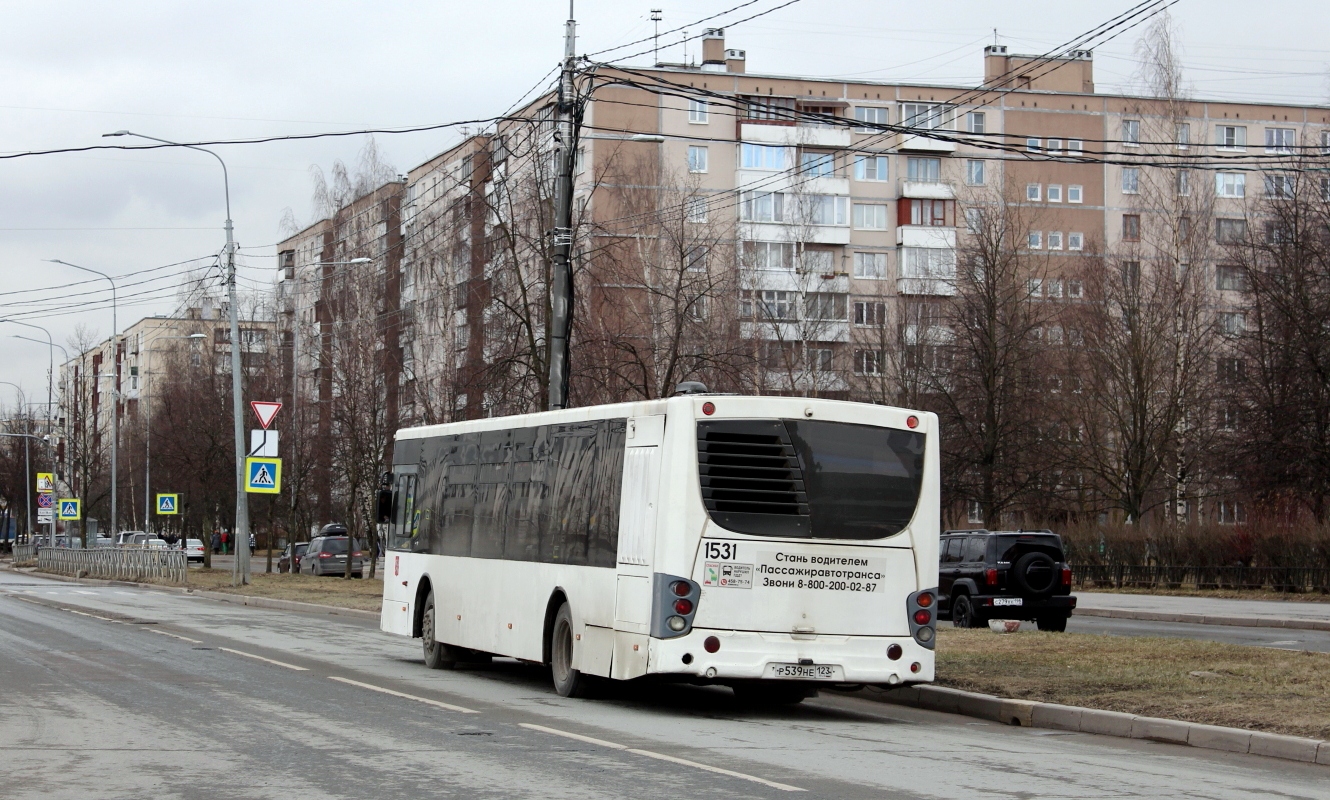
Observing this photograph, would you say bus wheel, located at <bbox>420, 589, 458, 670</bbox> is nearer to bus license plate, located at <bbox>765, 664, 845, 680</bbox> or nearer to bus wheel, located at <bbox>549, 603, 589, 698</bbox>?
bus wheel, located at <bbox>549, 603, 589, 698</bbox>

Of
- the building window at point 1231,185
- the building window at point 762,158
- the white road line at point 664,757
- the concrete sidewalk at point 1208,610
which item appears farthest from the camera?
the building window at point 1231,185

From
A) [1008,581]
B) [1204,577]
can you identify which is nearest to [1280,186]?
[1204,577]

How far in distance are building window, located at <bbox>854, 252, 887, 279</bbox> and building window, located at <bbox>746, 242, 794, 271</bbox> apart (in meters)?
9.48

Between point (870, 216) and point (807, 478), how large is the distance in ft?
214

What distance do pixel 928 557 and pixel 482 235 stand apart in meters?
30.2

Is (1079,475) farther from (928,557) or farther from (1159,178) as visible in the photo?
(928,557)

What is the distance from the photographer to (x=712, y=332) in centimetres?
5191

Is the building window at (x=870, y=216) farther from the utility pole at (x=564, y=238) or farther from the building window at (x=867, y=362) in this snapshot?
the utility pole at (x=564, y=238)

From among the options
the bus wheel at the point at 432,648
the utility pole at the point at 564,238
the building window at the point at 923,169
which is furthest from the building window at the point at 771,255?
the bus wheel at the point at 432,648

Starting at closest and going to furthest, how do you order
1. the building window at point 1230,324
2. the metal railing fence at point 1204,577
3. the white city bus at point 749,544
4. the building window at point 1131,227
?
the white city bus at point 749,544 → the metal railing fence at point 1204,577 → the building window at point 1230,324 → the building window at point 1131,227

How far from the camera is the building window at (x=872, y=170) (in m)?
77.6

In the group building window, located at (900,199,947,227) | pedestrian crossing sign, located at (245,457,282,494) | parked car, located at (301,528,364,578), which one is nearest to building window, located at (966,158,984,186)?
building window, located at (900,199,947,227)

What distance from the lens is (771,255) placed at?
226 ft

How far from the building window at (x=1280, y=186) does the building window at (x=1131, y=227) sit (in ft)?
25.9
